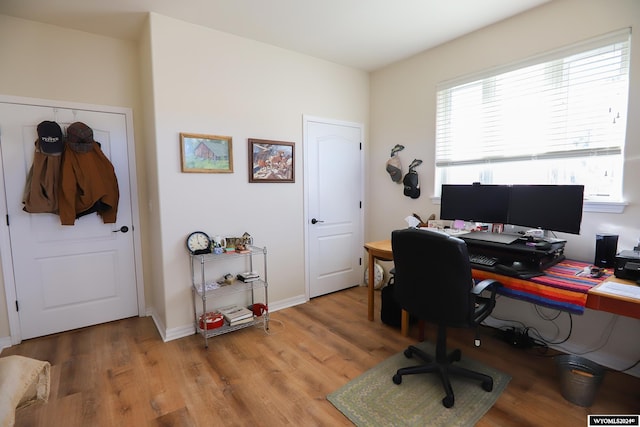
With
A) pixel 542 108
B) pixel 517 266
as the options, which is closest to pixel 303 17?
pixel 542 108

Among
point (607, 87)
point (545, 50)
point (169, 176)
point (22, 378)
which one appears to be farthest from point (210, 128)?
point (607, 87)

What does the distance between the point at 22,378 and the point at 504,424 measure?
8.05 feet

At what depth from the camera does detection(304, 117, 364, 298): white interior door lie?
3590 millimetres

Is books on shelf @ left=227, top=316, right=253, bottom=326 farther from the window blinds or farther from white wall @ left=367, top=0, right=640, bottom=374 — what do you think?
the window blinds

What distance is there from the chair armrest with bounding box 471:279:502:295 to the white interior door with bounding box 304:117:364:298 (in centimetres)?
205

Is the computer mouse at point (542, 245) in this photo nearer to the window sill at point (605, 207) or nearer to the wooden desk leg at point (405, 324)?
the window sill at point (605, 207)

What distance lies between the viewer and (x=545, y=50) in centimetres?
247

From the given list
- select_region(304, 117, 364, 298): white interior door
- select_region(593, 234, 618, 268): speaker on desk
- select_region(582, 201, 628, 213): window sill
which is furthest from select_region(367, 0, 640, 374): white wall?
select_region(304, 117, 364, 298): white interior door

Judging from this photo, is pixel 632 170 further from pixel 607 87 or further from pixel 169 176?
pixel 169 176

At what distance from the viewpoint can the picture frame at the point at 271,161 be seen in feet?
10.3

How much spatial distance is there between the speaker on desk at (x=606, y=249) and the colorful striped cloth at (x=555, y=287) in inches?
4.1

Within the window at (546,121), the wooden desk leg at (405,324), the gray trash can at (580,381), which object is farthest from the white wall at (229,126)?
the gray trash can at (580,381)

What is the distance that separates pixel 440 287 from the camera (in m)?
1.83

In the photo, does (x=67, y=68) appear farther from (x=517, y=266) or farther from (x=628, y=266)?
(x=628, y=266)
